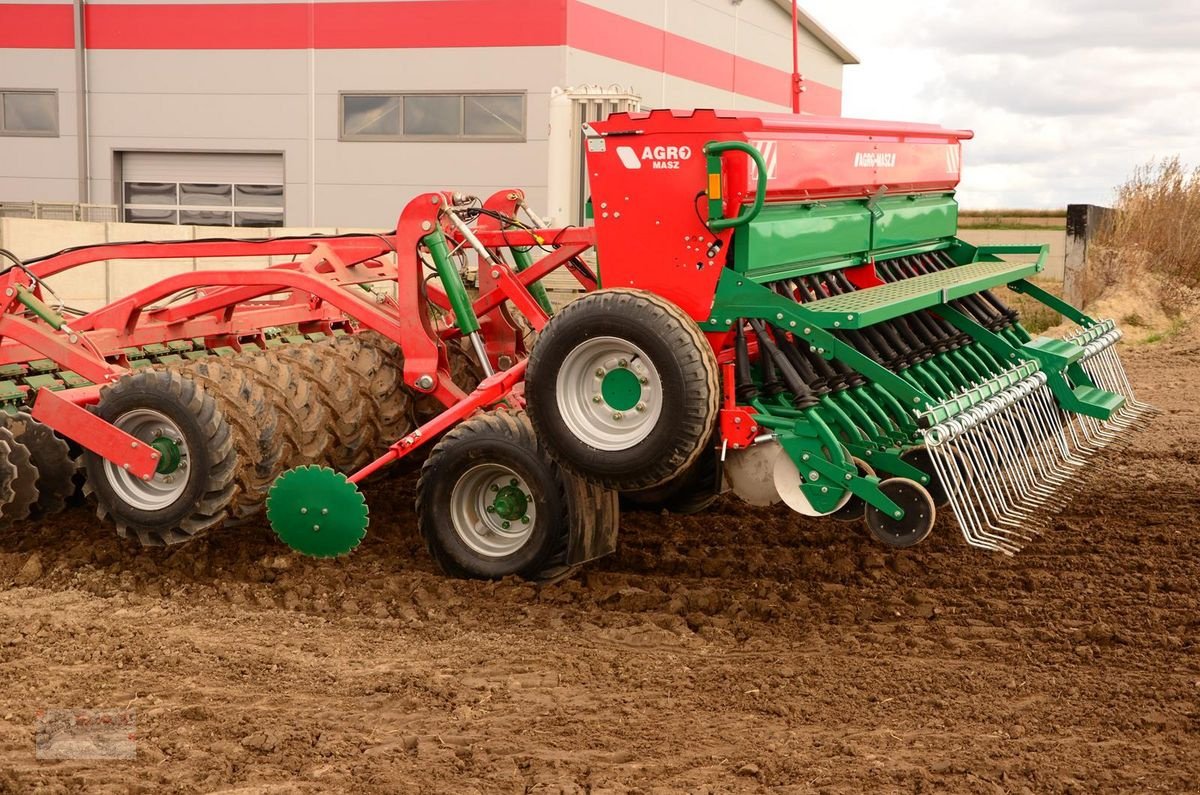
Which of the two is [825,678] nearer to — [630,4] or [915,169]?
[915,169]

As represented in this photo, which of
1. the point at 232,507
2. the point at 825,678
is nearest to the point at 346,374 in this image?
the point at 232,507

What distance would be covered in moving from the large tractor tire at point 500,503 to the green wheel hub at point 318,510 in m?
0.31

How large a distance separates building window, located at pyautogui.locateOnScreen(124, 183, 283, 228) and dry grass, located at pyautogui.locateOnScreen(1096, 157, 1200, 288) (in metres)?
12.9

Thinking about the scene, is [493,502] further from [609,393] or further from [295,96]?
[295,96]

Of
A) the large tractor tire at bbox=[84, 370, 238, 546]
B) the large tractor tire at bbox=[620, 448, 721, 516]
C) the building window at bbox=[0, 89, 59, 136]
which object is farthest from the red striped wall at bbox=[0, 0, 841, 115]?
the large tractor tire at bbox=[84, 370, 238, 546]

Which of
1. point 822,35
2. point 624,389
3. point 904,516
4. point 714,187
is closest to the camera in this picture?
point 904,516

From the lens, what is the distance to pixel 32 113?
23922mm

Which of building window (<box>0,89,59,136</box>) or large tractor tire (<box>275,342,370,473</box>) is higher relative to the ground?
building window (<box>0,89,59,136</box>)

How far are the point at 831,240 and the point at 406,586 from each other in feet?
9.17

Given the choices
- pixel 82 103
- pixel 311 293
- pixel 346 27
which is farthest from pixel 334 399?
pixel 82 103

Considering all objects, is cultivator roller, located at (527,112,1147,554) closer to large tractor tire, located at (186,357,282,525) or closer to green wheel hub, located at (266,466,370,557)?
green wheel hub, located at (266,466,370,557)

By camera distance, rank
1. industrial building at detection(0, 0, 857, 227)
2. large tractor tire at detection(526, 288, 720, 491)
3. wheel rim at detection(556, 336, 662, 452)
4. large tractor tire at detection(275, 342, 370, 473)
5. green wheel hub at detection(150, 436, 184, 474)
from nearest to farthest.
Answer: large tractor tire at detection(526, 288, 720, 491) → wheel rim at detection(556, 336, 662, 452) → green wheel hub at detection(150, 436, 184, 474) → large tractor tire at detection(275, 342, 370, 473) → industrial building at detection(0, 0, 857, 227)

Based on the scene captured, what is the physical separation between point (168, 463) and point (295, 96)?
55.2ft

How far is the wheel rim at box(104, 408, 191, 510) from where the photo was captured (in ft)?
23.0
